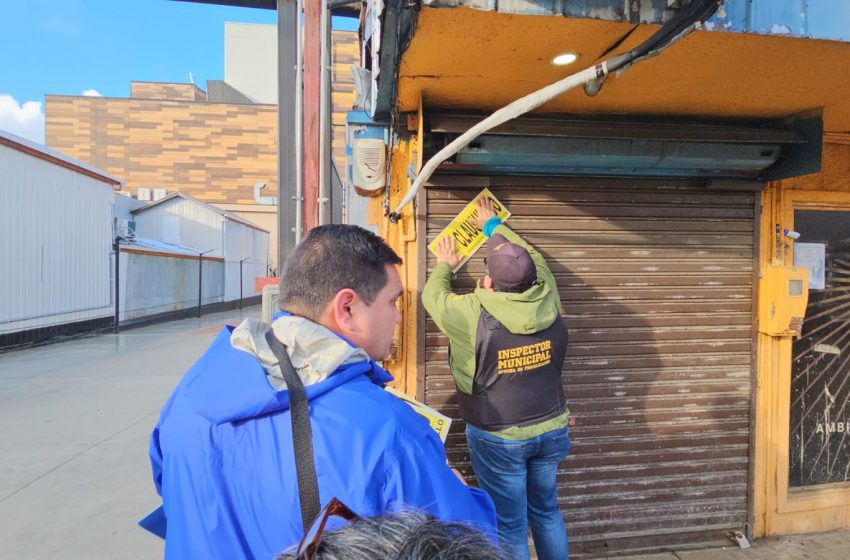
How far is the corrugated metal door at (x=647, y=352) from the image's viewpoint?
3107 millimetres

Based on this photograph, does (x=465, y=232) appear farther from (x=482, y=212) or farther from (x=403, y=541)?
(x=403, y=541)

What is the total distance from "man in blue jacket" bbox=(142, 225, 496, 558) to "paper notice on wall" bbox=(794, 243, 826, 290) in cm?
332

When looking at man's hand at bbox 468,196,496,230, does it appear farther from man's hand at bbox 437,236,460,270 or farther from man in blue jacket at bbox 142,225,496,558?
man in blue jacket at bbox 142,225,496,558

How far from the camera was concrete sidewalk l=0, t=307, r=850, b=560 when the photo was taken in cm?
327

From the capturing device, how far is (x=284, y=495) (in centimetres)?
93

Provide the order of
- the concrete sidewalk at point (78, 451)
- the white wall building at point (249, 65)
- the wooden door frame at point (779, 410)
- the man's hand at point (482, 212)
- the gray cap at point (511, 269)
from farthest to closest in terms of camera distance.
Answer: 1. the white wall building at point (249, 65)
2. the concrete sidewalk at point (78, 451)
3. the wooden door frame at point (779, 410)
4. the man's hand at point (482, 212)
5. the gray cap at point (511, 269)

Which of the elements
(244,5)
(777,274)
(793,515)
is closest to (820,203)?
(777,274)

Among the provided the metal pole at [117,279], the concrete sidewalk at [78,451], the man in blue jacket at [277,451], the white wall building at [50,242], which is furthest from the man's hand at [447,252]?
the metal pole at [117,279]

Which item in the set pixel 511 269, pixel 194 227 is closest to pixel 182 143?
pixel 194 227

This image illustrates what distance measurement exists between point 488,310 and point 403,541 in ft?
5.76

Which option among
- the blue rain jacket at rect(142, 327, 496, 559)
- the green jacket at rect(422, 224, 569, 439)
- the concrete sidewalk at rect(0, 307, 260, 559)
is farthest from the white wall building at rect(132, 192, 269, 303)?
the blue rain jacket at rect(142, 327, 496, 559)

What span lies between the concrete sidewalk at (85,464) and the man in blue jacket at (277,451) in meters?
2.86

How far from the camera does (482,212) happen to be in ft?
9.70

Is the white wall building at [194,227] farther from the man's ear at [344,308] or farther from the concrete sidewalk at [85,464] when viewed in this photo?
the man's ear at [344,308]
